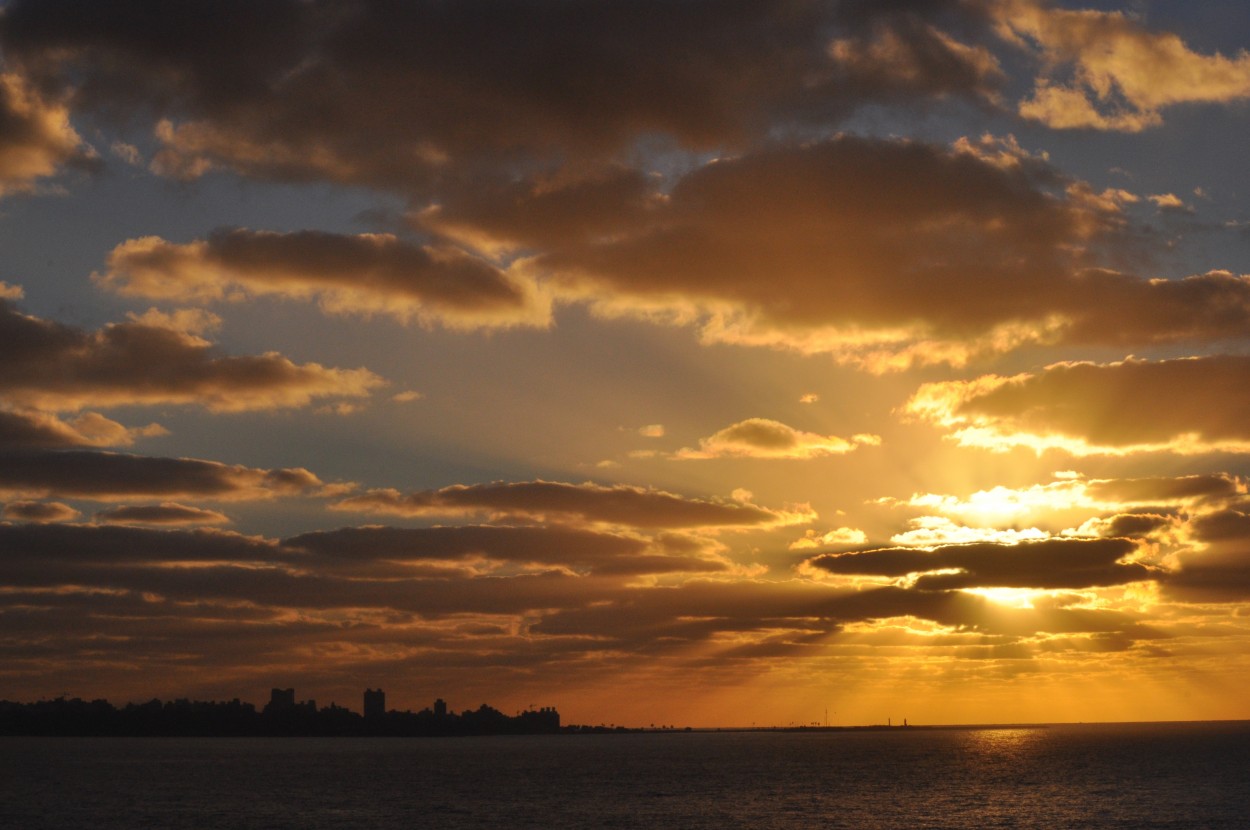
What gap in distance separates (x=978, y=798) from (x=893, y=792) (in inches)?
689

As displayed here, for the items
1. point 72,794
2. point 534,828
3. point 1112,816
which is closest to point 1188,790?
point 1112,816

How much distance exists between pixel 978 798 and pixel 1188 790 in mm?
34436

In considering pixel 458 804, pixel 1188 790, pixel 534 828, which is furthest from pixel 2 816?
pixel 1188 790

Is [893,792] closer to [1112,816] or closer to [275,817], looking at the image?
[1112,816]

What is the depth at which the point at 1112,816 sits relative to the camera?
148000 millimetres

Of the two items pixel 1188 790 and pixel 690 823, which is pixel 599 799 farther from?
pixel 1188 790

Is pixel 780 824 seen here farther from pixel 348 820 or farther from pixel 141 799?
pixel 141 799

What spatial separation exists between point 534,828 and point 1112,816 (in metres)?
70.6

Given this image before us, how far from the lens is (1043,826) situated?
139875mm

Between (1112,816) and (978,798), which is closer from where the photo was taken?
(1112,816)

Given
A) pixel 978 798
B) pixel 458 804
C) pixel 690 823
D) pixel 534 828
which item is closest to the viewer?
pixel 534 828

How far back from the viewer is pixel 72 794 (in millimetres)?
189750

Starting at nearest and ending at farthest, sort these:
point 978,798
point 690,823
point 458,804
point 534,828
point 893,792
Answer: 1. point 534,828
2. point 690,823
3. point 458,804
4. point 978,798
5. point 893,792

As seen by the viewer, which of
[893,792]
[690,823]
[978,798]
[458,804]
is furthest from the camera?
[893,792]
